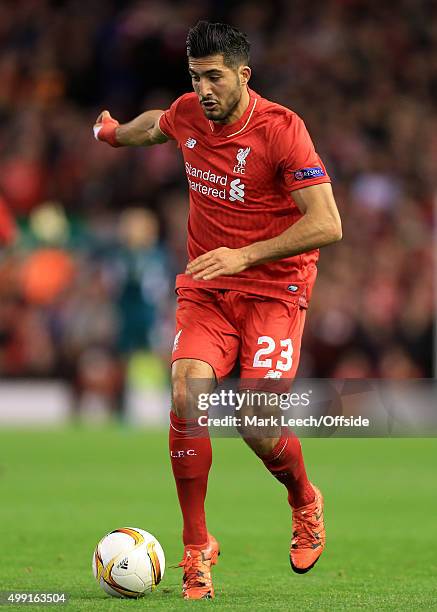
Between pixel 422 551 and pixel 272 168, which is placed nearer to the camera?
pixel 272 168

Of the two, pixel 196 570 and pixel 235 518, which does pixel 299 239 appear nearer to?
pixel 196 570

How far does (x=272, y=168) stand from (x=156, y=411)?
10.7 metres

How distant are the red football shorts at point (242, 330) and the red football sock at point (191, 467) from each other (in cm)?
29

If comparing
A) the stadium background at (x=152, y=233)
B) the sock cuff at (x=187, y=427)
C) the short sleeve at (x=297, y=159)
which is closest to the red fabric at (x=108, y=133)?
the short sleeve at (x=297, y=159)

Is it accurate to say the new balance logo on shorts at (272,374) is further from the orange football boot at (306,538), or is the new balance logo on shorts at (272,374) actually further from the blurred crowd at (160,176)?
the blurred crowd at (160,176)

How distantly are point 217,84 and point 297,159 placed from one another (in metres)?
0.47

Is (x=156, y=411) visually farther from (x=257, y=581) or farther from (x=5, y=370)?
(x=257, y=581)

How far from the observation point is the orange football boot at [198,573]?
230 inches

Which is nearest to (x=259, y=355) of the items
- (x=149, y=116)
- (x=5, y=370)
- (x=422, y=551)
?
(x=149, y=116)

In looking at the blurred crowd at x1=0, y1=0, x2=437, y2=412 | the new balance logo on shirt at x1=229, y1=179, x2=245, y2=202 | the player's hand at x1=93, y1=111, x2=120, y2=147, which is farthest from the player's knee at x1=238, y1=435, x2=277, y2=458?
the blurred crowd at x1=0, y1=0, x2=437, y2=412

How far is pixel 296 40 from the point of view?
19.2 m

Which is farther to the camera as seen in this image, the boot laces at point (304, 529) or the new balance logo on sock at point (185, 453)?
the boot laces at point (304, 529)

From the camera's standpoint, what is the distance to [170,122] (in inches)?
259

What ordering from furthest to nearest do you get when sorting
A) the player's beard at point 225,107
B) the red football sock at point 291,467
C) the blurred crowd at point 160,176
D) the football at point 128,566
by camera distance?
1. the blurred crowd at point 160,176
2. the red football sock at point 291,467
3. the player's beard at point 225,107
4. the football at point 128,566
